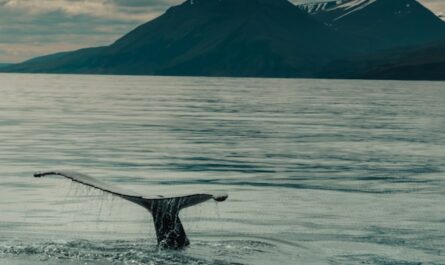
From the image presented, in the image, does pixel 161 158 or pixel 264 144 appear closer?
pixel 161 158

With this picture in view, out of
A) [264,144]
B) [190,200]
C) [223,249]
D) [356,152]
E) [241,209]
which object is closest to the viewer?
[190,200]

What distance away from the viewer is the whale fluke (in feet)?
44.2

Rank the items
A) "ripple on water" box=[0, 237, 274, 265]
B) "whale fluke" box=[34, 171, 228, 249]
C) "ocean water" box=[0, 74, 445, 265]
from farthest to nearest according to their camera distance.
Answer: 1. "ocean water" box=[0, 74, 445, 265]
2. "ripple on water" box=[0, 237, 274, 265]
3. "whale fluke" box=[34, 171, 228, 249]

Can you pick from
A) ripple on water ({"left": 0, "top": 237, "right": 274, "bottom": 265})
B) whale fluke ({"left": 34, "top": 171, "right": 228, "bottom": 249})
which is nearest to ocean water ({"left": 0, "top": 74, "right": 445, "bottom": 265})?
ripple on water ({"left": 0, "top": 237, "right": 274, "bottom": 265})

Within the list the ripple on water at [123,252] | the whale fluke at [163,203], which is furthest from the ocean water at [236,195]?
the whale fluke at [163,203]

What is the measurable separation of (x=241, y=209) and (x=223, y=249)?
632 centimetres

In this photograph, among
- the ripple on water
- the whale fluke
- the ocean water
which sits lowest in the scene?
the ocean water

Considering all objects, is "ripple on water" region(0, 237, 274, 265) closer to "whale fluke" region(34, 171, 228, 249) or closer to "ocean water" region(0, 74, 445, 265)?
"ocean water" region(0, 74, 445, 265)

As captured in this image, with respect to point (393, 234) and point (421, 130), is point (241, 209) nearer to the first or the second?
point (393, 234)

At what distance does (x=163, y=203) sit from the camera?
14500 millimetres

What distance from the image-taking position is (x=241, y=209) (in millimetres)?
23938

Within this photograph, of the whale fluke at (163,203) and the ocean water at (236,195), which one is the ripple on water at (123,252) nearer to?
the ocean water at (236,195)

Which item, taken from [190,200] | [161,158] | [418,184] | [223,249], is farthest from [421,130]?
[190,200]

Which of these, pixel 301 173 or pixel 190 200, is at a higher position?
pixel 190 200
